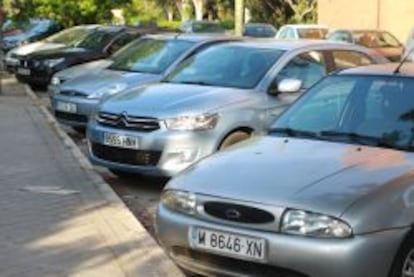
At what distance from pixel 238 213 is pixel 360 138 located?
1245 mm

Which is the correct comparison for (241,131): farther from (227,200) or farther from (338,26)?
(338,26)

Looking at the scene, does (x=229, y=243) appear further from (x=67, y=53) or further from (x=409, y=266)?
(x=67, y=53)

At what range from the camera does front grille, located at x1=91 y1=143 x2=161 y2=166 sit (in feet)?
28.7

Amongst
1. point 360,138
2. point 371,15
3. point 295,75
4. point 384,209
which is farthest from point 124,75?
point 371,15

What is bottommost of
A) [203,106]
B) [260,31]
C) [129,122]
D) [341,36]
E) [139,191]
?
[260,31]

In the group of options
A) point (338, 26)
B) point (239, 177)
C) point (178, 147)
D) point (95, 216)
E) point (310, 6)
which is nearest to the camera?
point (239, 177)

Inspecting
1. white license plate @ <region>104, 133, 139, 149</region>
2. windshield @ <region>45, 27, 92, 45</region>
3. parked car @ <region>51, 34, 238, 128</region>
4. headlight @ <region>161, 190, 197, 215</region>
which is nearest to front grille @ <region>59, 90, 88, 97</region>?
parked car @ <region>51, 34, 238, 128</region>

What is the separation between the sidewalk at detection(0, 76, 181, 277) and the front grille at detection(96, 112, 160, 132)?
601mm

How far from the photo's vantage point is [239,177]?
555 centimetres

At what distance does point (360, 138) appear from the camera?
20.0 feet

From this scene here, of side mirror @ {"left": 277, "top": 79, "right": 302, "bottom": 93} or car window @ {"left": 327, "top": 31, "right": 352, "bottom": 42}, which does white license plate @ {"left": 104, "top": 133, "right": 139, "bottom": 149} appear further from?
car window @ {"left": 327, "top": 31, "right": 352, "bottom": 42}

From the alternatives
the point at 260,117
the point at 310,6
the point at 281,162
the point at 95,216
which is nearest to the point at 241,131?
the point at 260,117

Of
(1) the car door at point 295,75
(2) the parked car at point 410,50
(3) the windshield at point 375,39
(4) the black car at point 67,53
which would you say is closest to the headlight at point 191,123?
(1) the car door at point 295,75

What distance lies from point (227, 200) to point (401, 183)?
3.29ft
